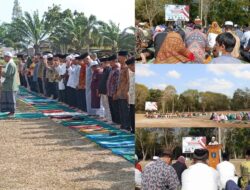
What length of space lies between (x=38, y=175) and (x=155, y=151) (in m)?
1.05

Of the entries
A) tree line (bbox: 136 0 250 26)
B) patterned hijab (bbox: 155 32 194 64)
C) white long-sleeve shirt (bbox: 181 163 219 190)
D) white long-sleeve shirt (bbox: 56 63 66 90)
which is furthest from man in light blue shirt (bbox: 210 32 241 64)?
white long-sleeve shirt (bbox: 56 63 66 90)

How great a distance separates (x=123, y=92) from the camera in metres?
5.04

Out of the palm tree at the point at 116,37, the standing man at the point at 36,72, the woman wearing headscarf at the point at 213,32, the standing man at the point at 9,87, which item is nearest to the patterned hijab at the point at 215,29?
the woman wearing headscarf at the point at 213,32

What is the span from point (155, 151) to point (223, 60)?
39.3 inches

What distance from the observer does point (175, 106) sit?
4820 millimetres

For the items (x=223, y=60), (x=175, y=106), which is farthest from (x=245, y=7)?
(x=175, y=106)

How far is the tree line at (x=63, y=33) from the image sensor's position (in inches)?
190

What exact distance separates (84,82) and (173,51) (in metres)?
0.94

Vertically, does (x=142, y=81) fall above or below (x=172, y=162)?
above

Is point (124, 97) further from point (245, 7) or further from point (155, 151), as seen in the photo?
point (245, 7)

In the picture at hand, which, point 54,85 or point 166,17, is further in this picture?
point 54,85

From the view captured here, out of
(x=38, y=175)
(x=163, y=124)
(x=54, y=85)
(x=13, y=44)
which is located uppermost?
(x=13, y=44)

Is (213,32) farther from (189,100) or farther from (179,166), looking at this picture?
(179,166)

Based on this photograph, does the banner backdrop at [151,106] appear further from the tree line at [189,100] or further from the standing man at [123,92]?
the standing man at [123,92]
